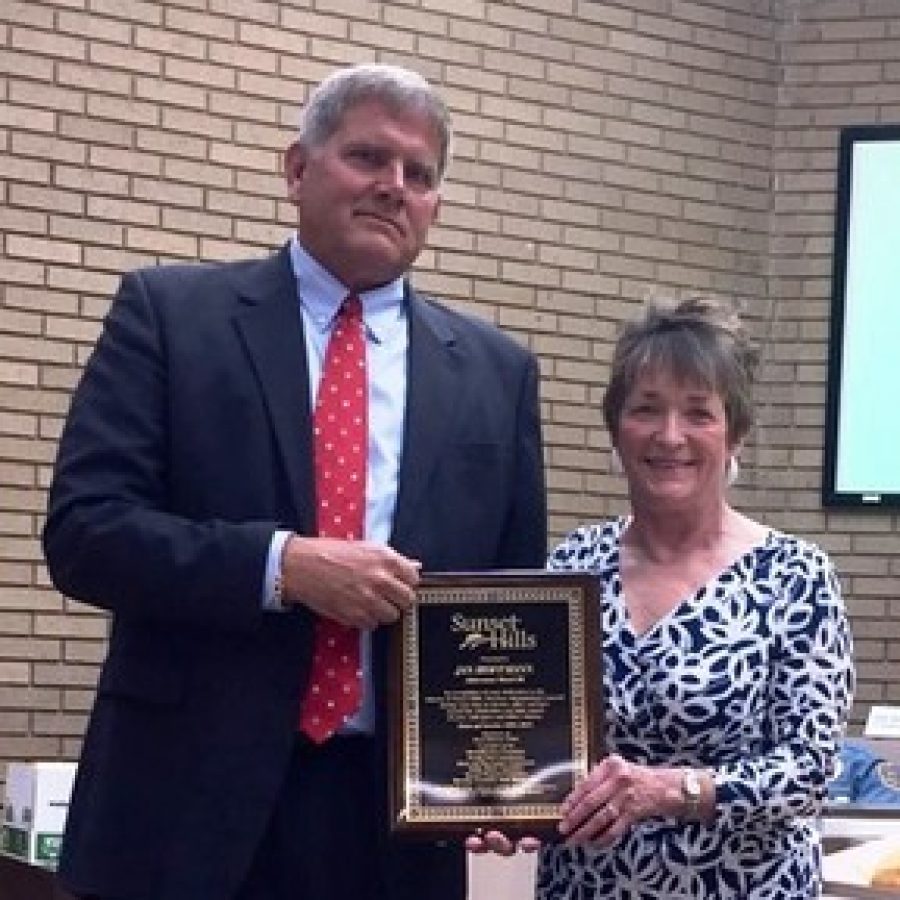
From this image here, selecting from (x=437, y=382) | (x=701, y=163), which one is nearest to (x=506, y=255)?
(x=701, y=163)

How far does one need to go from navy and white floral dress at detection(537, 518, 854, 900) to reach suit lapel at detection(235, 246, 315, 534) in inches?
22.9

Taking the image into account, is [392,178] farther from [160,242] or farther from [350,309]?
[160,242]

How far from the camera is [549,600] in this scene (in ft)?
10.1

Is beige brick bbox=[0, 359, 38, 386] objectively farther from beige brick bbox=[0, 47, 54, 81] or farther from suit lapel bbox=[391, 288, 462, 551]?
suit lapel bbox=[391, 288, 462, 551]

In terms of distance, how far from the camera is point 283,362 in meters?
3.04

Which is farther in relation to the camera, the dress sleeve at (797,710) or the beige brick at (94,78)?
the beige brick at (94,78)

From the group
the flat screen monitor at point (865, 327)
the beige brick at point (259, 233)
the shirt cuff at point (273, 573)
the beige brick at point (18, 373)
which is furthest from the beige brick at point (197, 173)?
the shirt cuff at point (273, 573)

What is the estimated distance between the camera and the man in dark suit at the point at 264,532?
9.45 feet

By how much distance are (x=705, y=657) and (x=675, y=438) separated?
31 centimetres

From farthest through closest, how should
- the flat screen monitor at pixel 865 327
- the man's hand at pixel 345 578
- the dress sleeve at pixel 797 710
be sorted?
1. the flat screen monitor at pixel 865 327
2. the dress sleeve at pixel 797 710
3. the man's hand at pixel 345 578

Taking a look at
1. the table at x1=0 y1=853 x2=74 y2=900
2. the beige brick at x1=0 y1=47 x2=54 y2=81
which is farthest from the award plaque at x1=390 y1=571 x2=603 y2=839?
the beige brick at x1=0 y1=47 x2=54 y2=81

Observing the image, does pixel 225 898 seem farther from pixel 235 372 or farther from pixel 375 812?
pixel 235 372

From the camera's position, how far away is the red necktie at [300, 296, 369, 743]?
2.96 m

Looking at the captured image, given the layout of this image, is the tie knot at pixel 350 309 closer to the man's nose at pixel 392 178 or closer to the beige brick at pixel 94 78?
the man's nose at pixel 392 178
